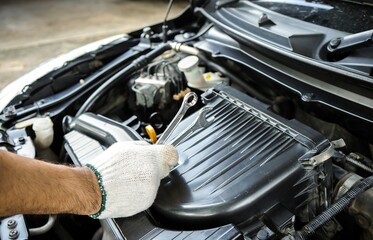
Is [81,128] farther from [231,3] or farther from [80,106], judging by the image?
[231,3]

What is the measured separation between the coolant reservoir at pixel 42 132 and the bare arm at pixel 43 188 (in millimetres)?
499

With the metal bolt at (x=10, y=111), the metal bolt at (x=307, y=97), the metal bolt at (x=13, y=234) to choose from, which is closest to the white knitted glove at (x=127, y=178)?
the metal bolt at (x=13, y=234)

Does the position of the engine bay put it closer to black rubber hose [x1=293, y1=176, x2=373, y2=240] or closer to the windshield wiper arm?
black rubber hose [x1=293, y1=176, x2=373, y2=240]

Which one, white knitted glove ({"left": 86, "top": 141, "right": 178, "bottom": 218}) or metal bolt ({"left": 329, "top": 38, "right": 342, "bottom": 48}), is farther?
metal bolt ({"left": 329, "top": 38, "right": 342, "bottom": 48})

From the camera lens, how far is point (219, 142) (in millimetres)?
908

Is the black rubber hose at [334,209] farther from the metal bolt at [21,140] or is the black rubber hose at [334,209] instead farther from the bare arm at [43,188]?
the metal bolt at [21,140]

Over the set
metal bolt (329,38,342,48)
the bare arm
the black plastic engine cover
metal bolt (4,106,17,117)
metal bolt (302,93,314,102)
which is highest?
metal bolt (329,38,342,48)

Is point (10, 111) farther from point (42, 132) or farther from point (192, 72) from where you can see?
point (192, 72)

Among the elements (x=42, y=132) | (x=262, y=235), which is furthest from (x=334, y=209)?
(x=42, y=132)

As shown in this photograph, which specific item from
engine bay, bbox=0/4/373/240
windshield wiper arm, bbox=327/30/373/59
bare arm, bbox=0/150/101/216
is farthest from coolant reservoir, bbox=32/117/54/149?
windshield wiper arm, bbox=327/30/373/59

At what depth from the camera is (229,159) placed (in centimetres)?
85

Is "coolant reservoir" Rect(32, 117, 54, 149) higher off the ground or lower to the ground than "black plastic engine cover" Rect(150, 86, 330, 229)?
lower

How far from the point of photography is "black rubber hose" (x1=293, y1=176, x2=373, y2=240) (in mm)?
737

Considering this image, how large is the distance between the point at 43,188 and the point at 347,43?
794 millimetres
